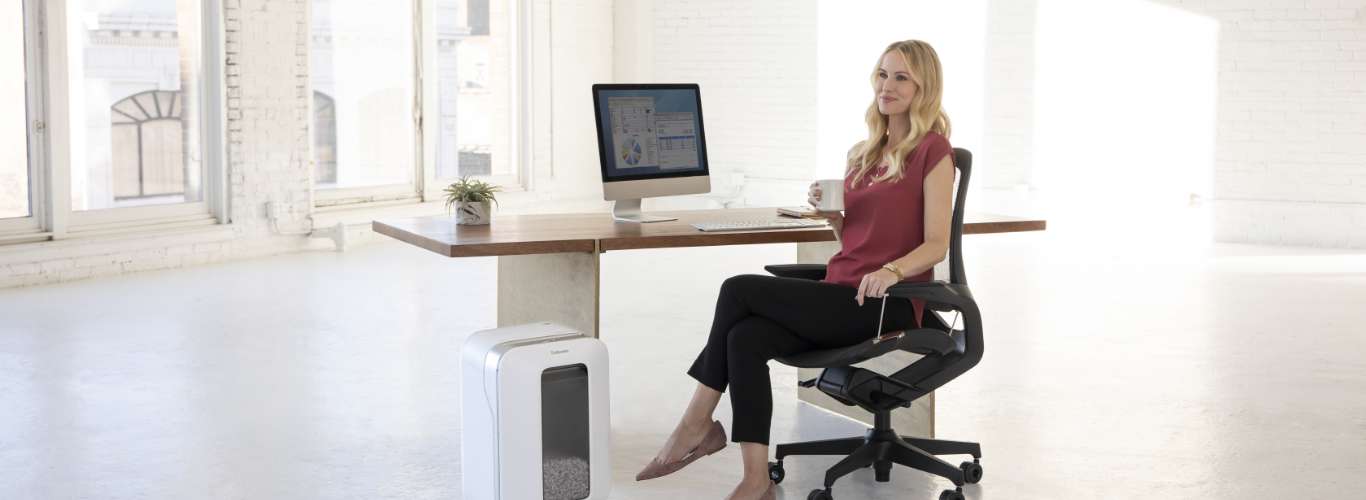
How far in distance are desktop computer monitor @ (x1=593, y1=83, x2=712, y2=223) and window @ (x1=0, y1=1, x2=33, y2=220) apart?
4.03 metres

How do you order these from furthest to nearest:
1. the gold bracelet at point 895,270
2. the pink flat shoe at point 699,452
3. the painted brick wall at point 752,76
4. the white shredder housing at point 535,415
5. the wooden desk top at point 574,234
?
1. the painted brick wall at point 752,76
2. the pink flat shoe at point 699,452
3. the wooden desk top at point 574,234
4. the gold bracelet at point 895,270
5. the white shredder housing at point 535,415

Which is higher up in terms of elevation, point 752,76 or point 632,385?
point 752,76

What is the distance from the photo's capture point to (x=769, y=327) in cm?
303

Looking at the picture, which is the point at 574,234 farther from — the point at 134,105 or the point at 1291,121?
the point at 1291,121

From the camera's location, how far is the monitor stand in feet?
12.0

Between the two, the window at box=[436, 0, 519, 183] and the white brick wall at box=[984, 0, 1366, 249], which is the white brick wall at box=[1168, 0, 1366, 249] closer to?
the white brick wall at box=[984, 0, 1366, 249]

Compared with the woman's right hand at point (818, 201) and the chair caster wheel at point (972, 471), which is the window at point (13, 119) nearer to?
the woman's right hand at point (818, 201)

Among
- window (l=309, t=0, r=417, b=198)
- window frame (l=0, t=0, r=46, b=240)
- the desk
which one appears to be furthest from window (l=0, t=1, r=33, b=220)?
the desk

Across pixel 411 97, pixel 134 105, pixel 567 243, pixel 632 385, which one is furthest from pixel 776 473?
pixel 411 97

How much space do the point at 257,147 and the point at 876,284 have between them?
5.44 metres

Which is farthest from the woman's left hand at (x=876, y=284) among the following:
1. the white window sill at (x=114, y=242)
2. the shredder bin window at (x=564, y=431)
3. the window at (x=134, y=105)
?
the window at (x=134, y=105)

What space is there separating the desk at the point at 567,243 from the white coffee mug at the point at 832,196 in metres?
0.15

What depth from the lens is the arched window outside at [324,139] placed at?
8.17m

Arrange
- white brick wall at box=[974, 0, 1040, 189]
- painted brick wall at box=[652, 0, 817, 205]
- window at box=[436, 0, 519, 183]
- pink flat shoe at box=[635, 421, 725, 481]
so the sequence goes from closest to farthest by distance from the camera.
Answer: pink flat shoe at box=[635, 421, 725, 481]
white brick wall at box=[974, 0, 1040, 189]
window at box=[436, 0, 519, 183]
painted brick wall at box=[652, 0, 817, 205]
